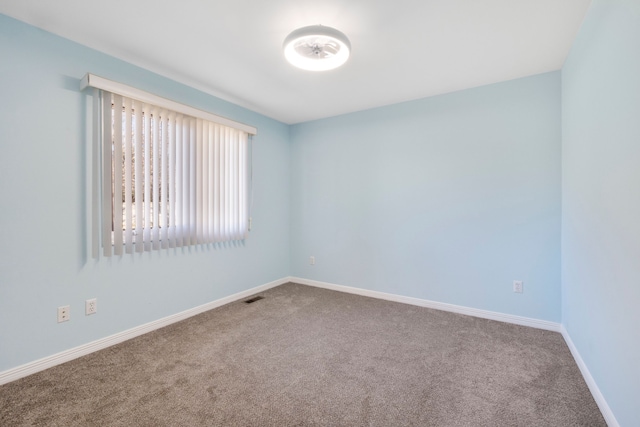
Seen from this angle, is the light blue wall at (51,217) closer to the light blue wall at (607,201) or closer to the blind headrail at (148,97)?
the blind headrail at (148,97)

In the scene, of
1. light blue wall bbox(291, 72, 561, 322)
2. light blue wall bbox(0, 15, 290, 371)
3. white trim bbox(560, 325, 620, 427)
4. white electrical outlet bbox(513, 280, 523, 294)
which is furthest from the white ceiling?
white trim bbox(560, 325, 620, 427)

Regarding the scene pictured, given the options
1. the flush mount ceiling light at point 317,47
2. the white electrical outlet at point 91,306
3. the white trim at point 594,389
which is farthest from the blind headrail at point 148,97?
the white trim at point 594,389

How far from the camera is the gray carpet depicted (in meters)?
1.53

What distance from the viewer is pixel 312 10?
1788 mm

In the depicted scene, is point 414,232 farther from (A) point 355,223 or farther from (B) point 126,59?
(B) point 126,59

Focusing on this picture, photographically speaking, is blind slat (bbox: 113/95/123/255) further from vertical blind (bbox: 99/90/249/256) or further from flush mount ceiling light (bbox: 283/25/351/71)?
flush mount ceiling light (bbox: 283/25/351/71)

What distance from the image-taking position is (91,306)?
2.21 m

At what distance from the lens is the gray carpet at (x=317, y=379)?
1.53 metres

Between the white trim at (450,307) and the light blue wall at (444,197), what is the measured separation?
6 cm

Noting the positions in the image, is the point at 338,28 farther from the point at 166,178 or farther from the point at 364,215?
the point at 364,215

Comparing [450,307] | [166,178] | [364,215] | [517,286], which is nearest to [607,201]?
[517,286]

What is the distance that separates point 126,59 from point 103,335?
92.9 inches

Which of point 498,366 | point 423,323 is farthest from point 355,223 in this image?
point 498,366

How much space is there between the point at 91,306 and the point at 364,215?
2951 mm
